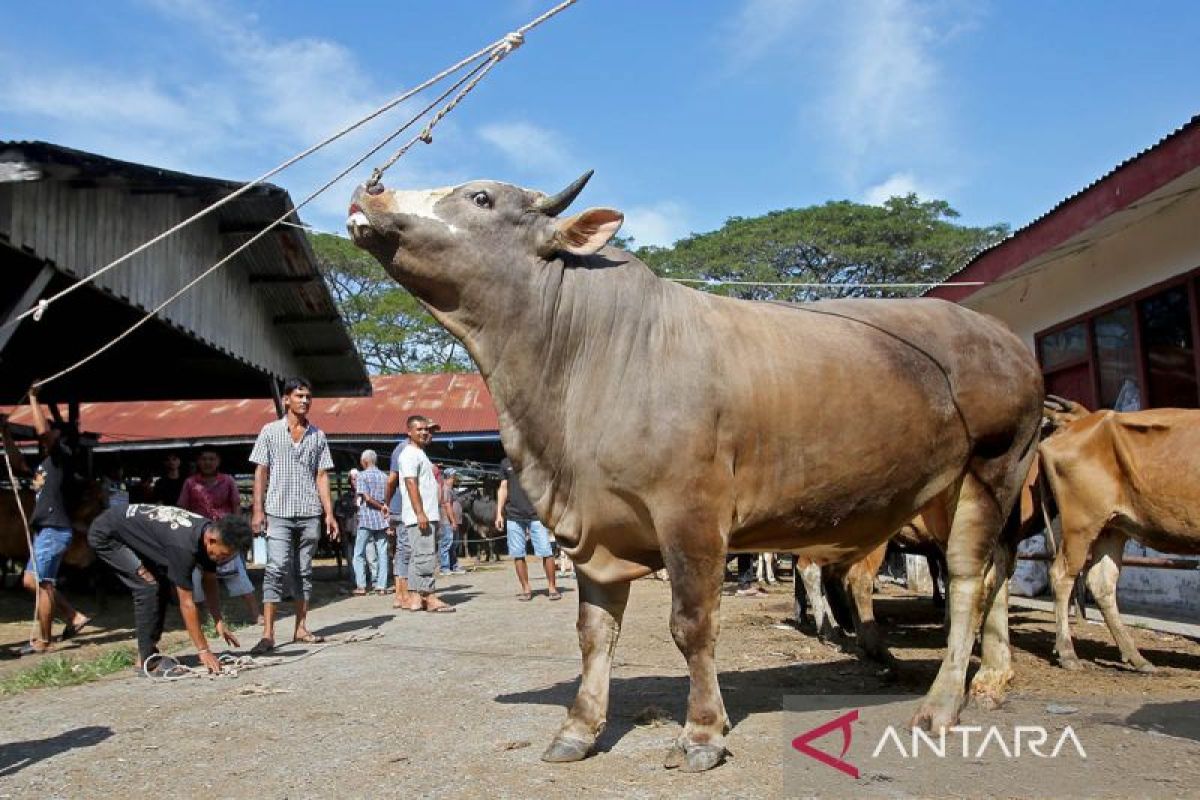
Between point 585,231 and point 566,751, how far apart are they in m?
2.32

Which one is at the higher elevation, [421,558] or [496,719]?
[421,558]

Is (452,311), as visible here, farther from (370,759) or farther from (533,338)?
(370,759)

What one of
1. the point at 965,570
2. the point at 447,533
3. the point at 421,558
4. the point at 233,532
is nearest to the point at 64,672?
the point at 233,532

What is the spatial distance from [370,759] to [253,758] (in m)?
0.57

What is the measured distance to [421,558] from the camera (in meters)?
10.1

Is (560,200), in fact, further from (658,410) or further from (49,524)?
(49,524)

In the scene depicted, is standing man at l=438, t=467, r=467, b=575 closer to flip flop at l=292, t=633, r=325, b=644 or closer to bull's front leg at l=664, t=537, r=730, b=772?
flip flop at l=292, t=633, r=325, b=644

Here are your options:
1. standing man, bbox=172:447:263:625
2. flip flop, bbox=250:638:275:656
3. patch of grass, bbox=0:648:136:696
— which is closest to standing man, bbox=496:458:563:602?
standing man, bbox=172:447:263:625

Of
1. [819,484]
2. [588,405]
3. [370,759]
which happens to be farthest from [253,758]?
[819,484]

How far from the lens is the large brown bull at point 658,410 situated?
13.0 feet

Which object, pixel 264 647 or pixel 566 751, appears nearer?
pixel 566 751

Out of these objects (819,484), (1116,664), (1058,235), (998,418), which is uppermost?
(1058,235)

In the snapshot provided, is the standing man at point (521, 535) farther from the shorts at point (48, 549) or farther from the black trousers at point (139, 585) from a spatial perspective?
the black trousers at point (139, 585)

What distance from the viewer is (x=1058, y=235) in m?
9.16
